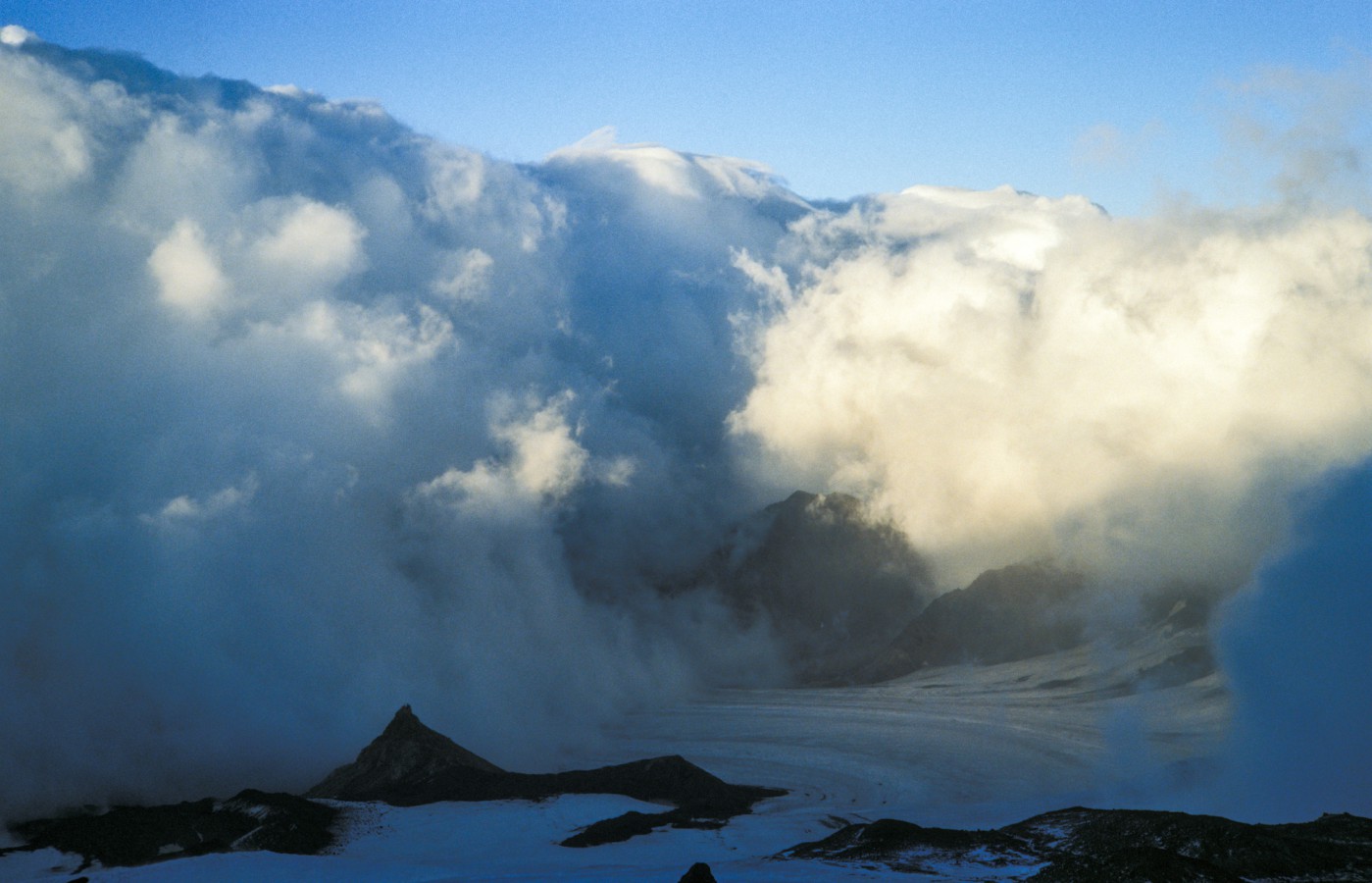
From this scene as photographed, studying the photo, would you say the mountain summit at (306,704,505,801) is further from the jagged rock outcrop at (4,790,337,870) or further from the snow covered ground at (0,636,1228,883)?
the jagged rock outcrop at (4,790,337,870)

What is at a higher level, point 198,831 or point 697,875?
point 198,831

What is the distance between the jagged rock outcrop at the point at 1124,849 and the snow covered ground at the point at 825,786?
302 cm

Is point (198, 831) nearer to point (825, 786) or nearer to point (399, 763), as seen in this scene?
point (399, 763)

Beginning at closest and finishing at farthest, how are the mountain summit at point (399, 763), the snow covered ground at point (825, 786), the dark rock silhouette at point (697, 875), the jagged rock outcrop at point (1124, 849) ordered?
1. the dark rock silhouette at point (697, 875)
2. the jagged rock outcrop at point (1124, 849)
3. the snow covered ground at point (825, 786)
4. the mountain summit at point (399, 763)

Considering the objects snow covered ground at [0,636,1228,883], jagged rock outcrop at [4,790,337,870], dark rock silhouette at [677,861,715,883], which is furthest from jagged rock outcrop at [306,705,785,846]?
dark rock silhouette at [677,861,715,883]

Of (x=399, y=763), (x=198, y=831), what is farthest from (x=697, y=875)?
(x=399, y=763)

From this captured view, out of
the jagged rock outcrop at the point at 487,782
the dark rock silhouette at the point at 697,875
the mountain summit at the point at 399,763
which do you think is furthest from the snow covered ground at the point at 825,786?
the mountain summit at the point at 399,763

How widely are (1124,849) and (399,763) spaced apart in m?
70.6

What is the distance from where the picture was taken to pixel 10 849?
94688 millimetres

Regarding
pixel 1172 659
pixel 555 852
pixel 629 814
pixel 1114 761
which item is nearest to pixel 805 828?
pixel 629 814

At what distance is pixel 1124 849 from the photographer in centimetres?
6988

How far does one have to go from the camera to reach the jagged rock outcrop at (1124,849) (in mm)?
66562

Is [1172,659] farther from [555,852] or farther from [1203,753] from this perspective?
[555,852]

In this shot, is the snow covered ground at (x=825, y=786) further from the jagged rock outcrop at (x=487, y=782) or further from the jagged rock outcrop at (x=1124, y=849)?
the jagged rock outcrop at (x=487, y=782)
